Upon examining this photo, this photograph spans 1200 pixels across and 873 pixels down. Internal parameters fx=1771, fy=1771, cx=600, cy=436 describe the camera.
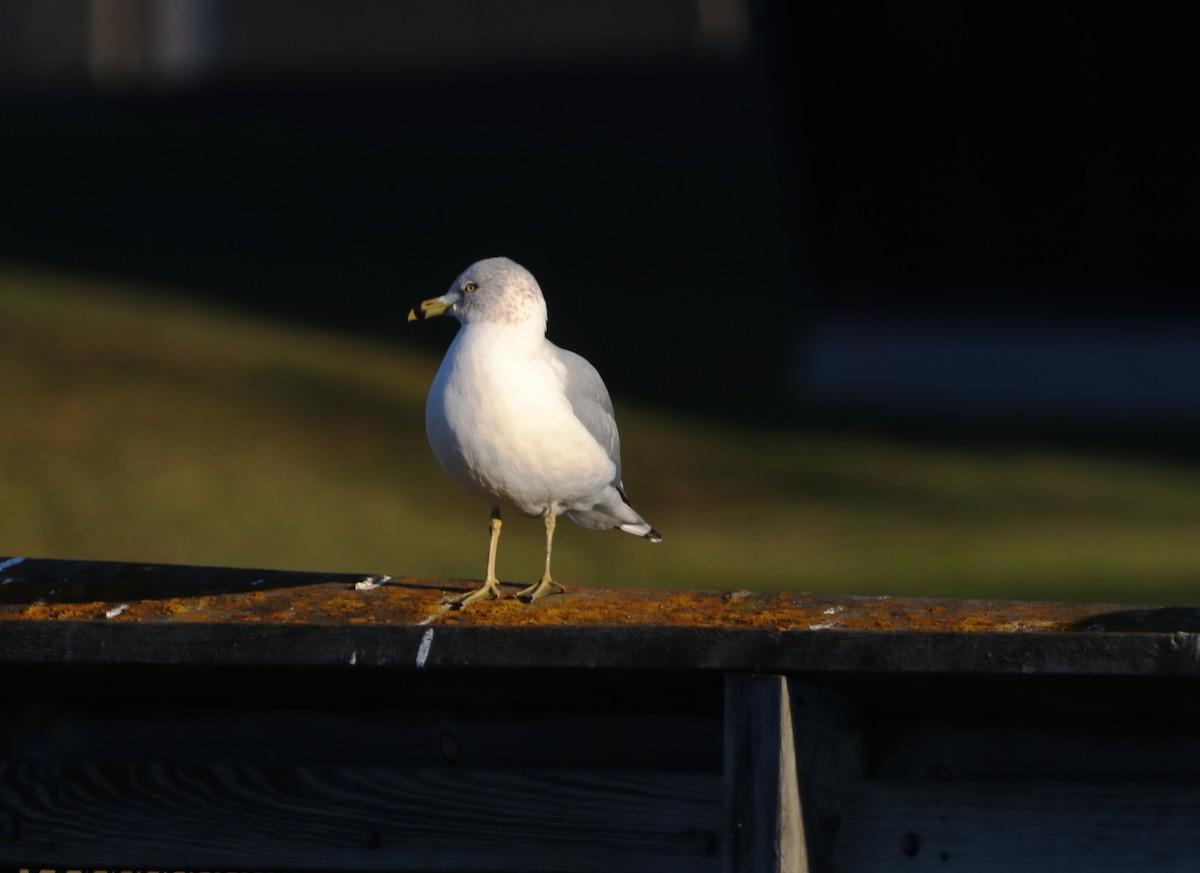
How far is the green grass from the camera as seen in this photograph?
1084cm

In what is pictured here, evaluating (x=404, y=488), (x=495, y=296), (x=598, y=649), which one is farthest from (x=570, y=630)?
(x=404, y=488)

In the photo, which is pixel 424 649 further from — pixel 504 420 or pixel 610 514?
pixel 610 514

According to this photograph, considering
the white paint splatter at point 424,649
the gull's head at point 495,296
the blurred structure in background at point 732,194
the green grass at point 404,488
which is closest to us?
the white paint splatter at point 424,649

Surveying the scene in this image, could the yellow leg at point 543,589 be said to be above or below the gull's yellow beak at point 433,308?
below

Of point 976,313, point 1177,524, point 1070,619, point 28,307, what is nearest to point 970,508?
point 1177,524

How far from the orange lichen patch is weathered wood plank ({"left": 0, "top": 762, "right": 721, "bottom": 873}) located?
289mm

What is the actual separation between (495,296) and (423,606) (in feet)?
2.62

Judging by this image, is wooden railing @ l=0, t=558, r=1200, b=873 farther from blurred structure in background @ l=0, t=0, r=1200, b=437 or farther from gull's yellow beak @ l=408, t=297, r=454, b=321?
blurred structure in background @ l=0, t=0, r=1200, b=437

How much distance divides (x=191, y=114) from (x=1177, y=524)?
15.9 metres

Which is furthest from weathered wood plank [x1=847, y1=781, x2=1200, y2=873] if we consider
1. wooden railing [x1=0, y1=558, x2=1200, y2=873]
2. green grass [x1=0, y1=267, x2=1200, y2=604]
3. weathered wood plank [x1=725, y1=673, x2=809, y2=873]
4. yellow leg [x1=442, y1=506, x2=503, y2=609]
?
green grass [x1=0, y1=267, x2=1200, y2=604]

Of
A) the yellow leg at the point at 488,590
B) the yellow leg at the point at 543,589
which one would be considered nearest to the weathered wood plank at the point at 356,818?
the yellow leg at the point at 488,590

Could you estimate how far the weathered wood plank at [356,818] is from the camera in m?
3.11

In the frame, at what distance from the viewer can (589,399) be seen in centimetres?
424

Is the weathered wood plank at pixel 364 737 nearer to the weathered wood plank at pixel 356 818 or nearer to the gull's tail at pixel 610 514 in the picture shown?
the weathered wood plank at pixel 356 818
